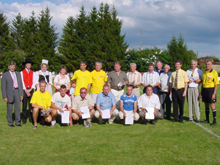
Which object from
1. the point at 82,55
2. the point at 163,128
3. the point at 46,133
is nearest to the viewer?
the point at 46,133

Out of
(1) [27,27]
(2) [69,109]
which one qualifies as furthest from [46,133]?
(1) [27,27]

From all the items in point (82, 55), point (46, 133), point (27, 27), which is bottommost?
point (46, 133)

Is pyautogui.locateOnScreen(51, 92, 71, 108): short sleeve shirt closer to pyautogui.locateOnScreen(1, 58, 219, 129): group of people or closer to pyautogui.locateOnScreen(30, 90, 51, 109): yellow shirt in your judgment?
pyautogui.locateOnScreen(1, 58, 219, 129): group of people

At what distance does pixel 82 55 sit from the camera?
160ft

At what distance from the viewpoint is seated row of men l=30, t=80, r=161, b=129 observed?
664 cm

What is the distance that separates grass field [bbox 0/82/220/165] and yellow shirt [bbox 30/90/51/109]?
0.70m

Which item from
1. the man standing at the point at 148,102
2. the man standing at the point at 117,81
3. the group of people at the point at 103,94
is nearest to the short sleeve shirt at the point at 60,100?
the group of people at the point at 103,94

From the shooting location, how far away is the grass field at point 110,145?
410 cm

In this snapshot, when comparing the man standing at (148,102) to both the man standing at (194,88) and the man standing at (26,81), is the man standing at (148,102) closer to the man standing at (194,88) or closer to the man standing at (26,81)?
the man standing at (194,88)

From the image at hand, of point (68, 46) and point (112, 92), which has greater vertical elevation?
point (68, 46)

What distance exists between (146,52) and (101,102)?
3963 cm

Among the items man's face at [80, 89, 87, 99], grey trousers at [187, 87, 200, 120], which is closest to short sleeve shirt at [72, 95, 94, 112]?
man's face at [80, 89, 87, 99]

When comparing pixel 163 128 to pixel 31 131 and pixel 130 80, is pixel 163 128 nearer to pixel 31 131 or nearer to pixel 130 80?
pixel 130 80

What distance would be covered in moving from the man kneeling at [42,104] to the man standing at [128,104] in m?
2.23
